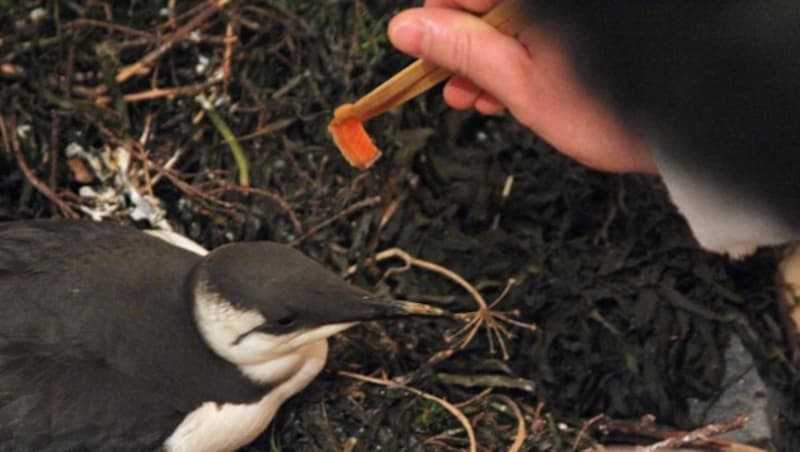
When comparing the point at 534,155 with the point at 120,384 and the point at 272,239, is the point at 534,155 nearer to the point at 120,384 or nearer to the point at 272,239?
the point at 272,239

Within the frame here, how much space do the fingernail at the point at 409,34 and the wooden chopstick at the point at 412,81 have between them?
40 millimetres

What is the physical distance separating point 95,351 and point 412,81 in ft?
1.77

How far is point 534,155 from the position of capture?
1.99m

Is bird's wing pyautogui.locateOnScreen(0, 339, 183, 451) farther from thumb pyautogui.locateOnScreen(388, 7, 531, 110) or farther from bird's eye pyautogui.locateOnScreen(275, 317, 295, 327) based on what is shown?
thumb pyautogui.locateOnScreen(388, 7, 531, 110)

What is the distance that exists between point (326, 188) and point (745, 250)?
801 mm

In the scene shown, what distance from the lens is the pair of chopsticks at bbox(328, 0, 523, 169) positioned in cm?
141

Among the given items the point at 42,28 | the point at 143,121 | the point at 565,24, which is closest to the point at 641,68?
the point at 565,24

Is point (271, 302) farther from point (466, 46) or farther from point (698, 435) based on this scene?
point (698, 435)

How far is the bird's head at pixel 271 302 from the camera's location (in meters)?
1.46

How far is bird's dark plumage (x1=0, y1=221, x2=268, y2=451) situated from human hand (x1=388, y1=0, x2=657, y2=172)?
456mm

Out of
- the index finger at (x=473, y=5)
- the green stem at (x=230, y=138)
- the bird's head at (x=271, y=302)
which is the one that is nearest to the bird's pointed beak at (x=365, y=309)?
the bird's head at (x=271, y=302)

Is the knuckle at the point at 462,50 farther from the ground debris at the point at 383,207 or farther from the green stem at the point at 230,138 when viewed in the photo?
the green stem at the point at 230,138

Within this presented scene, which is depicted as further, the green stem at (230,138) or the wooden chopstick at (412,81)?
the green stem at (230,138)

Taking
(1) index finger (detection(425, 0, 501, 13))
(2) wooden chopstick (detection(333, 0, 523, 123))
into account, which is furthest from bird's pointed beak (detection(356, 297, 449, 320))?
(1) index finger (detection(425, 0, 501, 13))
